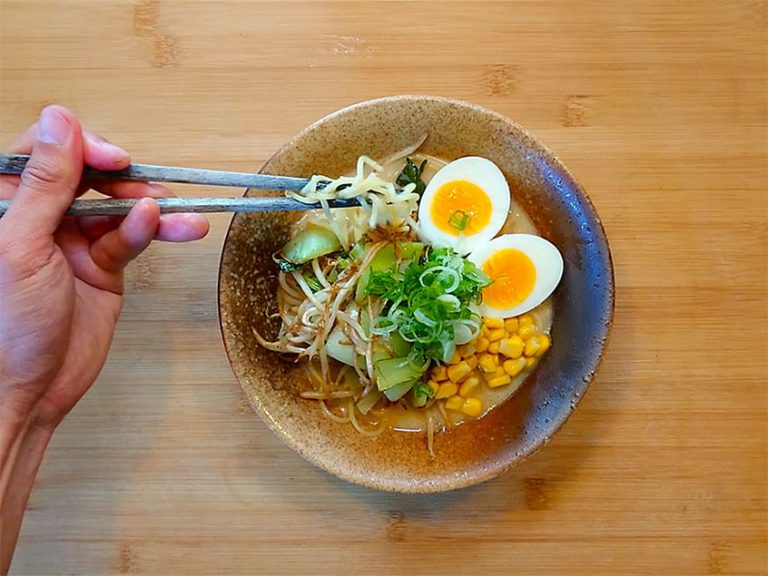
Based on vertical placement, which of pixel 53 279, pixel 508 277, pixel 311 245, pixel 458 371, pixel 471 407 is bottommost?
pixel 471 407

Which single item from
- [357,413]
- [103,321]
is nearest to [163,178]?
[103,321]

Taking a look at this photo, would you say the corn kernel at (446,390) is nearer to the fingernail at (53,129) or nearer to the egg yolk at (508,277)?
the egg yolk at (508,277)

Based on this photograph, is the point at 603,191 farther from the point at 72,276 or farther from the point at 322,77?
the point at 72,276

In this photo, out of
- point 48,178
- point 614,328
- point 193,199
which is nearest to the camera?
point 48,178

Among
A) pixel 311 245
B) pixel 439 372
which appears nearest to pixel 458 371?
pixel 439 372

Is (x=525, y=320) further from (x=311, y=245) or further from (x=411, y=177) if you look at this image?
(x=311, y=245)

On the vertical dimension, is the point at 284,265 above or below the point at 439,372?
above
